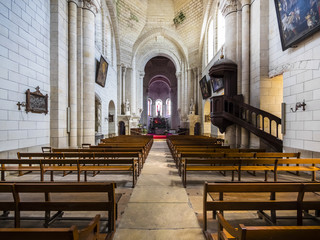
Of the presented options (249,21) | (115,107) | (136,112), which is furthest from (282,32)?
(136,112)

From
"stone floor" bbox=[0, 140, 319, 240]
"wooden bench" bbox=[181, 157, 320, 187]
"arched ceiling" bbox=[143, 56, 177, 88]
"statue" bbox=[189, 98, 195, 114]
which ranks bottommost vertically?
"stone floor" bbox=[0, 140, 319, 240]

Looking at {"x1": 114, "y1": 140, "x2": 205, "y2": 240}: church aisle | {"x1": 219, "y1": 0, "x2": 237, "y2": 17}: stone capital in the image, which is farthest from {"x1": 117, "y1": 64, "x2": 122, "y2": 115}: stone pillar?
{"x1": 114, "y1": 140, "x2": 205, "y2": 240}: church aisle

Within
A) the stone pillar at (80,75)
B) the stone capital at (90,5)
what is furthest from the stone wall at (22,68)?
the stone capital at (90,5)

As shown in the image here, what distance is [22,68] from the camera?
17.6ft

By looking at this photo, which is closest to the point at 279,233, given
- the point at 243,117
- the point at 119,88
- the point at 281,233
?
the point at 281,233

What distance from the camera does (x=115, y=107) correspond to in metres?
16.2

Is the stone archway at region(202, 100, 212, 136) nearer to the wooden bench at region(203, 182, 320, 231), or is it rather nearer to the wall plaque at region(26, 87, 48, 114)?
the wall plaque at region(26, 87, 48, 114)

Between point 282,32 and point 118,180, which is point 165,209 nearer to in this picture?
point 118,180

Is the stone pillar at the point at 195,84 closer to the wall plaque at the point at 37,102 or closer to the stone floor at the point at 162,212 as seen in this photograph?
the wall plaque at the point at 37,102

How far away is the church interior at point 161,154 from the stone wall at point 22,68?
33mm

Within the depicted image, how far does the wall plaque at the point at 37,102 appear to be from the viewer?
5.55 m

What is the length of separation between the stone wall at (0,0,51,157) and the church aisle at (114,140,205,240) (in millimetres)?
4005

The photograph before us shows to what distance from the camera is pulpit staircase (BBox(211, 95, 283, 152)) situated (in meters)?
6.51

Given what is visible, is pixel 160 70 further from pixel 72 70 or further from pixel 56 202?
pixel 56 202
